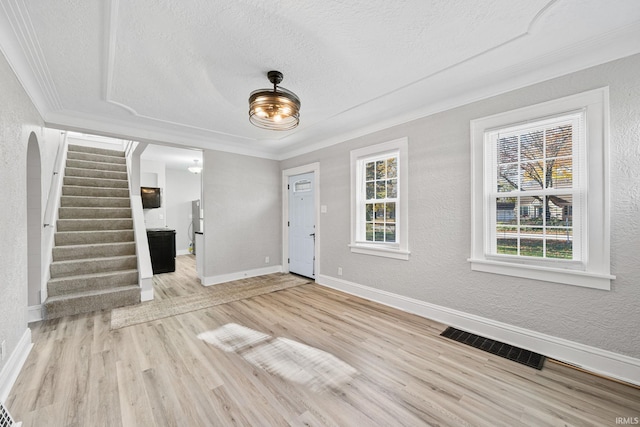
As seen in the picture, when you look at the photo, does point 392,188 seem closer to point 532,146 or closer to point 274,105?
point 532,146

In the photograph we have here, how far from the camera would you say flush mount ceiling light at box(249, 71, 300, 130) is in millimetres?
2342

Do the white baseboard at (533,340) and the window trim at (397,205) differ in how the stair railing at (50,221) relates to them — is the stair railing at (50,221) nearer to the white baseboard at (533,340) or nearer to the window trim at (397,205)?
the window trim at (397,205)

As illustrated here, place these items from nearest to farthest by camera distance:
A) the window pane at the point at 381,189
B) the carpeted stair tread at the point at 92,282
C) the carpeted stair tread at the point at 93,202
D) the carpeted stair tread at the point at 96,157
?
1. the carpeted stair tread at the point at 92,282
2. the window pane at the point at 381,189
3. the carpeted stair tread at the point at 93,202
4. the carpeted stair tread at the point at 96,157

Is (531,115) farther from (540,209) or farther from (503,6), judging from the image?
→ (503,6)

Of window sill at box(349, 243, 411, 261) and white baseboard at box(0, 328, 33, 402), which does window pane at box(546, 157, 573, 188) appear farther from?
white baseboard at box(0, 328, 33, 402)

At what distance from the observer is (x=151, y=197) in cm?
670

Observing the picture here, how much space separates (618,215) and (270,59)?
3104 mm

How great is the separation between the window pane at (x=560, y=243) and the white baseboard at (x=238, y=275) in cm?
447

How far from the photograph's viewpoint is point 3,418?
142 cm

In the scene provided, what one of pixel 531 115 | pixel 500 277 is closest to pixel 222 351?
pixel 500 277

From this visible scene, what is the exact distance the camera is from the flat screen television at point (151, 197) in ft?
21.7

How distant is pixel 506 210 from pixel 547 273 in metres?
0.67

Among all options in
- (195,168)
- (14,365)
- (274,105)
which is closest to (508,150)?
(274,105)

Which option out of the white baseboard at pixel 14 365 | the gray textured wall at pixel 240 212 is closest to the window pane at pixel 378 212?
the gray textured wall at pixel 240 212
